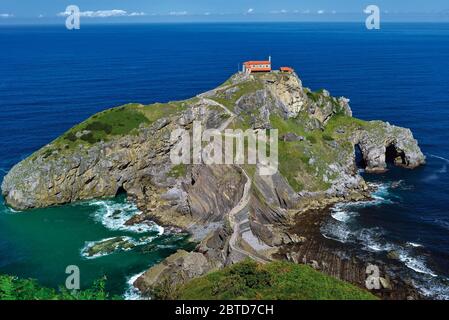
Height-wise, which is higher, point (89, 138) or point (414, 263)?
point (89, 138)

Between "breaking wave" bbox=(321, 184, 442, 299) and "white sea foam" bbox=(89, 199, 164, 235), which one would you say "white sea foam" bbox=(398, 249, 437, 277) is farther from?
"white sea foam" bbox=(89, 199, 164, 235)

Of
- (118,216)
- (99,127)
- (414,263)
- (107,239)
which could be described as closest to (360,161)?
(414,263)

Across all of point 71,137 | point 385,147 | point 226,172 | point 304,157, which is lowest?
point 226,172

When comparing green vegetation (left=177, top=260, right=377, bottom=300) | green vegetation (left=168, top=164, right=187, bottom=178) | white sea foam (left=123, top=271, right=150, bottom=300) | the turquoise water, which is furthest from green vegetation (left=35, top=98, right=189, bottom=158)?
Result: green vegetation (left=177, top=260, right=377, bottom=300)

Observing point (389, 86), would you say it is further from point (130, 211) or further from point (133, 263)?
point (133, 263)

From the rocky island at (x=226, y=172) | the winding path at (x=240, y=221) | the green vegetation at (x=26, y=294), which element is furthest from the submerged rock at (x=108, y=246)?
the green vegetation at (x=26, y=294)

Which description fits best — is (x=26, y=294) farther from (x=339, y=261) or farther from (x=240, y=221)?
(x=339, y=261)
